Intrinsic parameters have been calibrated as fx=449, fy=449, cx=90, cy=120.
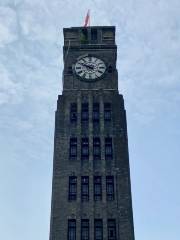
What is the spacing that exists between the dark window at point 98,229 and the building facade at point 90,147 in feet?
0.32

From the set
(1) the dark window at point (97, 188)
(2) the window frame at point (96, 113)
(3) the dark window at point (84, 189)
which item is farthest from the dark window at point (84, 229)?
(2) the window frame at point (96, 113)

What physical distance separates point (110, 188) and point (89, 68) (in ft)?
56.3

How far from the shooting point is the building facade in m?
44.4

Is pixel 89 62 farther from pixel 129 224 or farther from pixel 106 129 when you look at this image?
pixel 129 224

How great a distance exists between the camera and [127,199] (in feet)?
149

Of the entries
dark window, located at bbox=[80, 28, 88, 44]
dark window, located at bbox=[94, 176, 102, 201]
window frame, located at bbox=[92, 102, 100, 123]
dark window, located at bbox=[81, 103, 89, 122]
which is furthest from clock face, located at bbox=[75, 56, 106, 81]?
dark window, located at bbox=[94, 176, 102, 201]

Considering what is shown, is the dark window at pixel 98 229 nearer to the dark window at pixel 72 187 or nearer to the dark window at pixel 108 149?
the dark window at pixel 72 187

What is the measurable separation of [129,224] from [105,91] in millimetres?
17643

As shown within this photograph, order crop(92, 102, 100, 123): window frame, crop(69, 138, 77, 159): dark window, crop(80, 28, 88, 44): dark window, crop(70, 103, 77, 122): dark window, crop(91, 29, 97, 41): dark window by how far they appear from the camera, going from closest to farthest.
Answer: crop(69, 138, 77, 159): dark window
crop(92, 102, 100, 123): window frame
crop(70, 103, 77, 122): dark window
crop(80, 28, 88, 44): dark window
crop(91, 29, 97, 41): dark window

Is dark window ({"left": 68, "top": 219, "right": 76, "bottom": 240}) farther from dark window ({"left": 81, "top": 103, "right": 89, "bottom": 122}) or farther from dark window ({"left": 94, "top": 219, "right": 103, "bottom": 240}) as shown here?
dark window ({"left": 81, "top": 103, "right": 89, "bottom": 122})

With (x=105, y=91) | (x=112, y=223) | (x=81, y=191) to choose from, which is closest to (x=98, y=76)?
(x=105, y=91)

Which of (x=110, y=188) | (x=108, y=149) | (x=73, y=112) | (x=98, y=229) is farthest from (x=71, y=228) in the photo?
(x=73, y=112)

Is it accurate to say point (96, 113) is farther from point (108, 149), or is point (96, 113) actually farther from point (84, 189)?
point (84, 189)

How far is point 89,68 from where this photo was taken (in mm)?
56906
